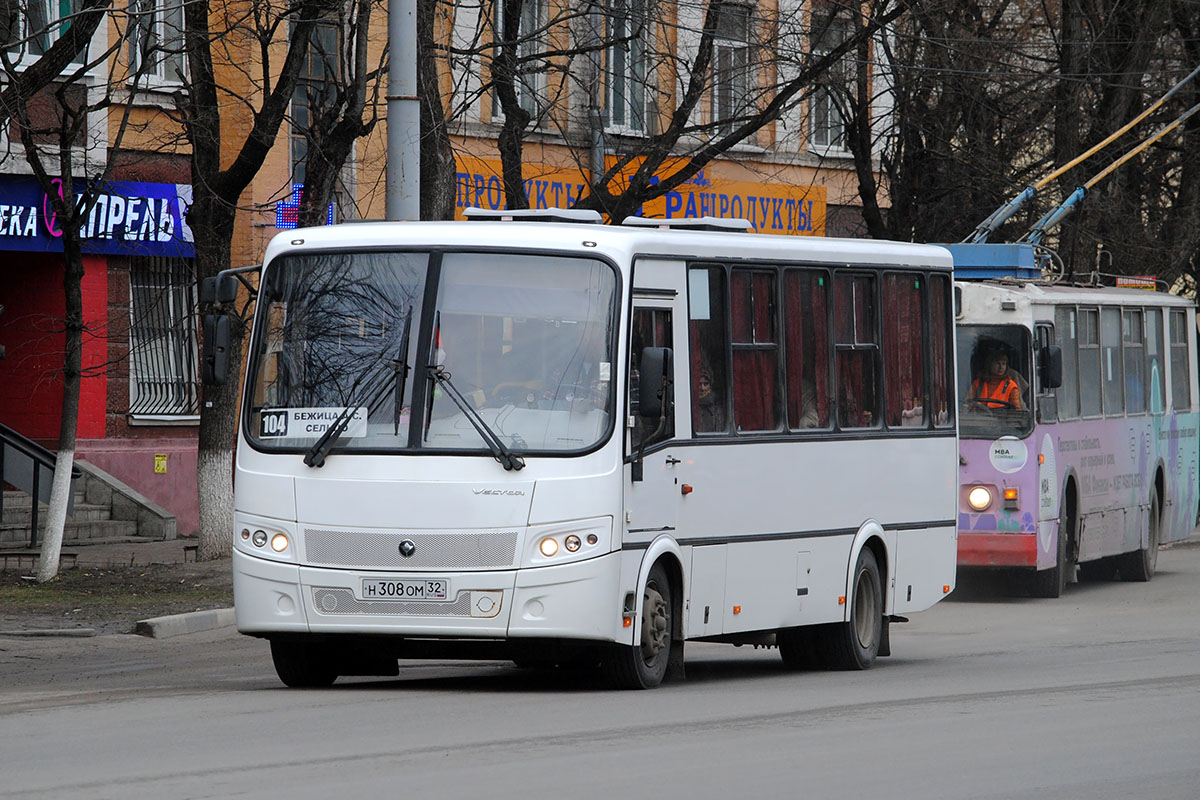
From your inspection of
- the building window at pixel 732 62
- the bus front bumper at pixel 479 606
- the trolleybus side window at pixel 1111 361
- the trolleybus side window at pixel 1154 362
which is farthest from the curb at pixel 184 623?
the trolleybus side window at pixel 1154 362

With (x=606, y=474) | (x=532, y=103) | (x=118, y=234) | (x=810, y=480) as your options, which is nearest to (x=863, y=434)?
(x=810, y=480)

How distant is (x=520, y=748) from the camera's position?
9.12m

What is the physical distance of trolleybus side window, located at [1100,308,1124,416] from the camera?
74.2 feet

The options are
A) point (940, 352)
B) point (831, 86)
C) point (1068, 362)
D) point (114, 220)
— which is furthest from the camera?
point (831, 86)

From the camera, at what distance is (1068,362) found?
2153 centimetres

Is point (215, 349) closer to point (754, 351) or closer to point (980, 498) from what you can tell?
point (754, 351)

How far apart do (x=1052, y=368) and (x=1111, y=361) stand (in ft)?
9.74

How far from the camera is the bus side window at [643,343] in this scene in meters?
11.7

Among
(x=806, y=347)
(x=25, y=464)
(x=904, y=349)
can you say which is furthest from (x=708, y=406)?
(x=25, y=464)

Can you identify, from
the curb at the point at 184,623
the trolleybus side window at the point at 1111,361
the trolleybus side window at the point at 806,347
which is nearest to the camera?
the trolleybus side window at the point at 806,347

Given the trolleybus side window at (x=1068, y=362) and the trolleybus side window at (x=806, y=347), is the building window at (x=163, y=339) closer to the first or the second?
the trolleybus side window at (x=1068, y=362)

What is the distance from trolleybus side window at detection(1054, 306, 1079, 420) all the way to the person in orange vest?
0.78m

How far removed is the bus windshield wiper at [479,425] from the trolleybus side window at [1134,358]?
13.4 m

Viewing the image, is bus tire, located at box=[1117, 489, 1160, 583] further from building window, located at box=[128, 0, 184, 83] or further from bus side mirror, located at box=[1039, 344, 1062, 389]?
building window, located at box=[128, 0, 184, 83]
